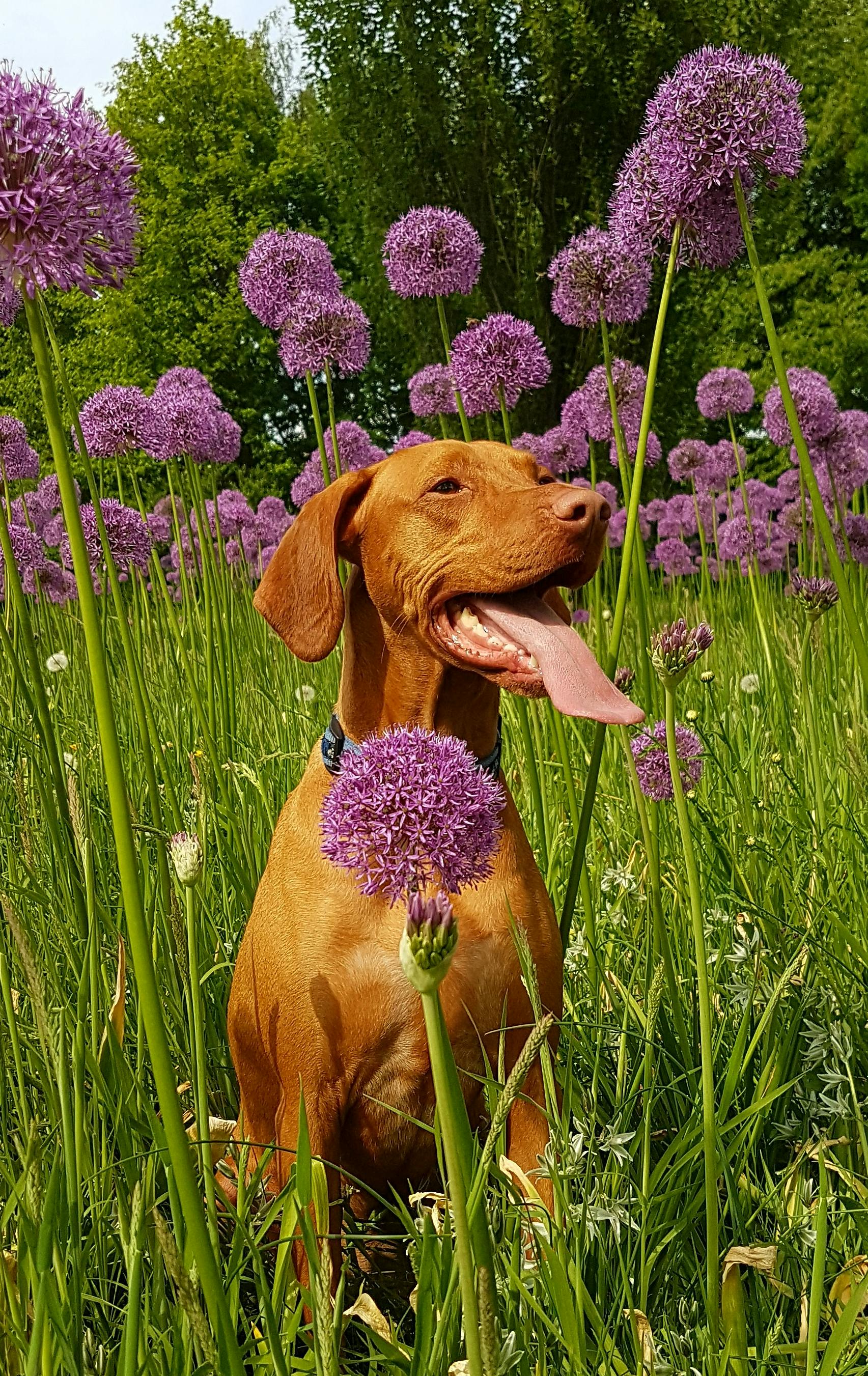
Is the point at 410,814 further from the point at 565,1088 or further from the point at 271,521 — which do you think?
the point at 271,521

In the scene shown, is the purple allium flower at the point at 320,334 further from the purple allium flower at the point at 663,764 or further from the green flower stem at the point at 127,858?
the green flower stem at the point at 127,858

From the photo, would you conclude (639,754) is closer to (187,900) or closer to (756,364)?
(187,900)

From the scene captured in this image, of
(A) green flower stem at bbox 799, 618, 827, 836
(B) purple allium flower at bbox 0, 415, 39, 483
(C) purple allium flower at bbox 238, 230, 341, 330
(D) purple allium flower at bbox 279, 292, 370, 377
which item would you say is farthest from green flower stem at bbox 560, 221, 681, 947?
(B) purple allium flower at bbox 0, 415, 39, 483

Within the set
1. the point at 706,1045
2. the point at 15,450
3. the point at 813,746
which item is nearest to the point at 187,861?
the point at 706,1045

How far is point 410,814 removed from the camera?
3.89ft

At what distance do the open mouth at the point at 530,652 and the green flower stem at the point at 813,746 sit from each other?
35.4 inches

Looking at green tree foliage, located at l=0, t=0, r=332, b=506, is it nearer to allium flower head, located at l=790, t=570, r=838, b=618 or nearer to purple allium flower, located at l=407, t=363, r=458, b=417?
purple allium flower, located at l=407, t=363, r=458, b=417

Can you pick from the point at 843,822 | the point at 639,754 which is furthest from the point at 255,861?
the point at 843,822

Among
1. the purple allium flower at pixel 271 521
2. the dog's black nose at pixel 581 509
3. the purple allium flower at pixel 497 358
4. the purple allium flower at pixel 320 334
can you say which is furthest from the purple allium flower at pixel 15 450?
the purple allium flower at pixel 271 521

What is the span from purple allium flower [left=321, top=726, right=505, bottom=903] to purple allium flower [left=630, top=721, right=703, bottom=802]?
3.59 ft

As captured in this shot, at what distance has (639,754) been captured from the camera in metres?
2.66

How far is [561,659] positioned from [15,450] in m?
3.19

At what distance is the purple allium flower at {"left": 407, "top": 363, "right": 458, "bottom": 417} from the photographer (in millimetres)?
4223

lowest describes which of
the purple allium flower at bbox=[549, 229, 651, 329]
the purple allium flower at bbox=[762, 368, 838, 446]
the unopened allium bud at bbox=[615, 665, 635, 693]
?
the unopened allium bud at bbox=[615, 665, 635, 693]
